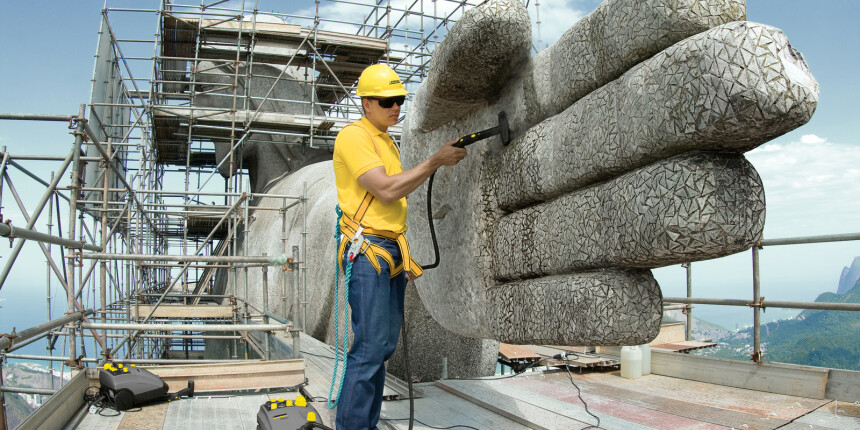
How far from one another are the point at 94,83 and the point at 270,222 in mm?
3803

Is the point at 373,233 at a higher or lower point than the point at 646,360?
higher

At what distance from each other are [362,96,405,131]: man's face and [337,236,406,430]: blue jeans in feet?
1.81

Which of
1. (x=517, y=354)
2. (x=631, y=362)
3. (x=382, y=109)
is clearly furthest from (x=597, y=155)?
(x=517, y=354)

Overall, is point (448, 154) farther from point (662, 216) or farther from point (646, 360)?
point (646, 360)

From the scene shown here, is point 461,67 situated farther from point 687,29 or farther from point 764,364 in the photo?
point 764,364

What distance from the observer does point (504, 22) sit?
2.44 meters

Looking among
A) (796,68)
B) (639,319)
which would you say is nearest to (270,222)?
(639,319)

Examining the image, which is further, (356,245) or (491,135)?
(491,135)

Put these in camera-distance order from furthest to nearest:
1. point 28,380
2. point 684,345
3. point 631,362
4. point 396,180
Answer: point 28,380
point 684,345
point 631,362
point 396,180

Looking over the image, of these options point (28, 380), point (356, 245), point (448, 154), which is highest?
point (448, 154)

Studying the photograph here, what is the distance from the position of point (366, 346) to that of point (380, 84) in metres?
1.12

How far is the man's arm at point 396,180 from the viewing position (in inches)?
96.4

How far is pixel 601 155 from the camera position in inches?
78.6

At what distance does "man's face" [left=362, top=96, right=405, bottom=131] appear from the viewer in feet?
8.89
